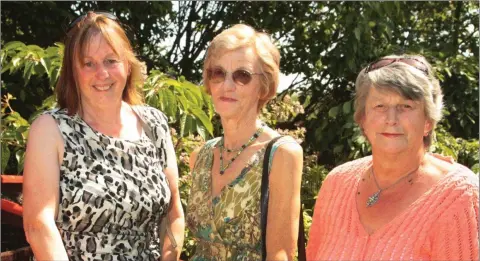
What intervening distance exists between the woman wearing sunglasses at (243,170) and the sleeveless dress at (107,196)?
193 millimetres

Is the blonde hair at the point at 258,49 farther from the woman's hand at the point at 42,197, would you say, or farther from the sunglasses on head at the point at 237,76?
the woman's hand at the point at 42,197

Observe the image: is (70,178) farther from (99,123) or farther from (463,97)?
(463,97)

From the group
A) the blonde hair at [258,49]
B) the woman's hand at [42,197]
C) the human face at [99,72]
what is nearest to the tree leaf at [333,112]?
the blonde hair at [258,49]

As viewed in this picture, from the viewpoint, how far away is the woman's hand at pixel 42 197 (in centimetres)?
276

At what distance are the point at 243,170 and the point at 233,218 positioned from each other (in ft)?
0.63

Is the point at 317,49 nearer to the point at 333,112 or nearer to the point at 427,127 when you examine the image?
the point at 333,112

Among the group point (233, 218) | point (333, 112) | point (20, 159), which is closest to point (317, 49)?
point (333, 112)

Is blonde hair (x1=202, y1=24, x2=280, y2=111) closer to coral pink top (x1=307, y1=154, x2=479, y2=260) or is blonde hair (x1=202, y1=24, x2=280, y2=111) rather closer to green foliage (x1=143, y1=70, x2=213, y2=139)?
coral pink top (x1=307, y1=154, x2=479, y2=260)

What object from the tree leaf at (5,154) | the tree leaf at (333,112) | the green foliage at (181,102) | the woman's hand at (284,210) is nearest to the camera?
the woman's hand at (284,210)

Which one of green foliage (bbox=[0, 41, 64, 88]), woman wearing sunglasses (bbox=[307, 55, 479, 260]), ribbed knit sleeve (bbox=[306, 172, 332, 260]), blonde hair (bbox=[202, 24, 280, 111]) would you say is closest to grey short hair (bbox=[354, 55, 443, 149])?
woman wearing sunglasses (bbox=[307, 55, 479, 260])

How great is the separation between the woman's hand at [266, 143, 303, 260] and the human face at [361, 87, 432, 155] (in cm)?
34

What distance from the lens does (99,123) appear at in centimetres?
306

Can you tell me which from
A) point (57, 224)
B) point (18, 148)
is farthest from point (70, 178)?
point (18, 148)

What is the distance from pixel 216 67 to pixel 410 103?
0.77m
